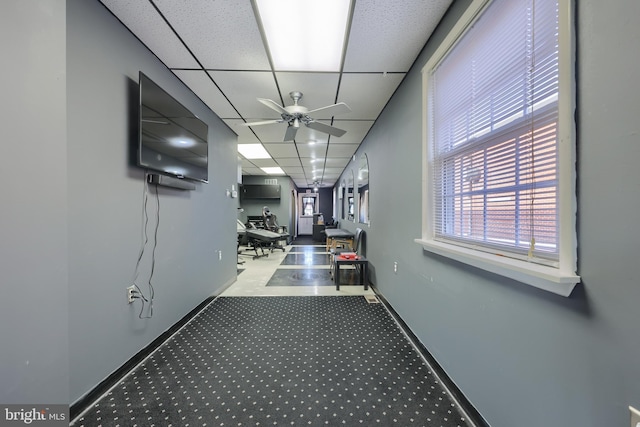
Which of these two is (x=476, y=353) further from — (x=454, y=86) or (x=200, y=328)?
(x=200, y=328)

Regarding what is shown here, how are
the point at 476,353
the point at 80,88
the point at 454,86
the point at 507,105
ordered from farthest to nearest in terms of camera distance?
1. the point at 454,86
2. the point at 80,88
3. the point at 476,353
4. the point at 507,105

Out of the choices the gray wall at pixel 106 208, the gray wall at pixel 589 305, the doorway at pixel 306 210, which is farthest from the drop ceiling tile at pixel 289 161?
the doorway at pixel 306 210

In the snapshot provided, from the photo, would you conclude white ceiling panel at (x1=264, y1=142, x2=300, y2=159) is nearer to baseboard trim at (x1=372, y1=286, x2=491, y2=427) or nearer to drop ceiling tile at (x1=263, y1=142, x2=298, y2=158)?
drop ceiling tile at (x1=263, y1=142, x2=298, y2=158)

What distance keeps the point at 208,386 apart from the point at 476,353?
5.69 feet

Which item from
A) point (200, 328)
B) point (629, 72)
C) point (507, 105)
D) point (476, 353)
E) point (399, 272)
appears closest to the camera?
point (629, 72)

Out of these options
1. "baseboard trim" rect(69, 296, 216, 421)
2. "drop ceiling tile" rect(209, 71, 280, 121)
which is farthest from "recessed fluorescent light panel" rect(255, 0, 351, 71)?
"baseboard trim" rect(69, 296, 216, 421)

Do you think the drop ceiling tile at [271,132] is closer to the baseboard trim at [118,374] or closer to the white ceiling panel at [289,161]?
the white ceiling panel at [289,161]

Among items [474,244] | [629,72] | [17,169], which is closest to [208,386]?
[17,169]

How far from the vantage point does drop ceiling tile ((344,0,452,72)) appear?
1543mm

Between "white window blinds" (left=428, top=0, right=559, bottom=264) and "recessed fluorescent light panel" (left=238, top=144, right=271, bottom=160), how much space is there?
3895mm

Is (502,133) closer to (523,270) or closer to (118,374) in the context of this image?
(523,270)

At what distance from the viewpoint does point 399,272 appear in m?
2.60

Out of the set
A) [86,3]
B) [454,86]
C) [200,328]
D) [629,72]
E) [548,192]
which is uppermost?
[86,3]

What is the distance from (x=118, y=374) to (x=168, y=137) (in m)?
1.88
